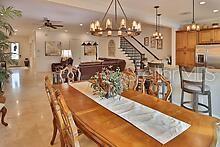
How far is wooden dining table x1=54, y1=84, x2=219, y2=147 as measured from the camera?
1.21m

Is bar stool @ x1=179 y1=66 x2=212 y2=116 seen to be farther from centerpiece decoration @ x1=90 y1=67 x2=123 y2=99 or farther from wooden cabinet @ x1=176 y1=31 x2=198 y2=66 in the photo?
wooden cabinet @ x1=176 y1=31 x2=198 y2=66

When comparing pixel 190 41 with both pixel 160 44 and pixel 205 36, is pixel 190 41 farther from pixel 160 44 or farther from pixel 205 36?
pixel 160 44

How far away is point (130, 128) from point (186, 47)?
25.8ft

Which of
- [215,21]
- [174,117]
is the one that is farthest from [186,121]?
[215,21]

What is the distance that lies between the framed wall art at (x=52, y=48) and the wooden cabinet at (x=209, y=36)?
368 inches

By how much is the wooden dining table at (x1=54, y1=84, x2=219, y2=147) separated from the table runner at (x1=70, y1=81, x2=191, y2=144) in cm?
4

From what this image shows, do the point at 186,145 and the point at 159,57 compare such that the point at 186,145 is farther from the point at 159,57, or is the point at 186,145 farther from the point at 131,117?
the point at 159,57

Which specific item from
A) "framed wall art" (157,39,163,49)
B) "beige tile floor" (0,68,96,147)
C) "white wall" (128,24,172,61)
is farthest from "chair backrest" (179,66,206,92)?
"framed wall art" (157,39,163,49)

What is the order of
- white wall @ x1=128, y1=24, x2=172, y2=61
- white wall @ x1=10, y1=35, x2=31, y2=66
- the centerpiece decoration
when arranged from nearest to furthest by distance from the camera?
1. the centerpiece decoration
2. white wall @ x1=128, y1=24, x2=172, y2=61
3. white wall @ x1=10, y1=35, x2=31, y2=66

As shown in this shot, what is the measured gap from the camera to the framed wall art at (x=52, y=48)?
13092mm

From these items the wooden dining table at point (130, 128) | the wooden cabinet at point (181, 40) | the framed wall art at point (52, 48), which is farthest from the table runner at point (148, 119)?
the framed wall art at point (52, 48)

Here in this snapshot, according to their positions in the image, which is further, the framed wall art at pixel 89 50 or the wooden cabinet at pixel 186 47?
the framed wall art at pixel 89 50

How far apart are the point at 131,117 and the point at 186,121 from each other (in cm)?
45

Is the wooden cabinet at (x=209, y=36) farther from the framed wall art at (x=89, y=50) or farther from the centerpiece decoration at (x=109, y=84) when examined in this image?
the framed wall art at (x=89, y=50)
